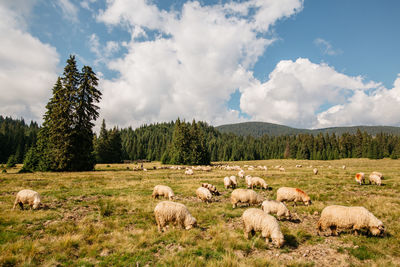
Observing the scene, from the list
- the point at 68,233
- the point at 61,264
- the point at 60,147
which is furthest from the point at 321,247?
the point at 60,147

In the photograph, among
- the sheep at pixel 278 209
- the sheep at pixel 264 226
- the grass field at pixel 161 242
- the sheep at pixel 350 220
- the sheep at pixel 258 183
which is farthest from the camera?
the sheep at pixel 258 183

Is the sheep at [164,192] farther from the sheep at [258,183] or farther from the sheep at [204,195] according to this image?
the sheep at [258,183]

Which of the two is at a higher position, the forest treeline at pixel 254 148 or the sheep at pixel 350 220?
the forest treeline at pixel 254 148

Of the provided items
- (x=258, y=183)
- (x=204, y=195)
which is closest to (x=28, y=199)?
(x=204, y=195)

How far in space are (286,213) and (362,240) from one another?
3385 mm

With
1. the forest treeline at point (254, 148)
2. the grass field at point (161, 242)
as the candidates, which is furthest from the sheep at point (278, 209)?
the forest treeline at point (254, 148)

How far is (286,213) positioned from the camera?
1063 centimetres

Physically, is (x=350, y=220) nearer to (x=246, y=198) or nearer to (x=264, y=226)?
(x=264, y=226)

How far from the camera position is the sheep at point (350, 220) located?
8297mm

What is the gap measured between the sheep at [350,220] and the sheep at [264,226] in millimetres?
2762

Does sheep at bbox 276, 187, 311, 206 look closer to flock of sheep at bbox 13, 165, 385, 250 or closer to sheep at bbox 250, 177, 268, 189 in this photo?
flock of sheep at bbox 13, 165, 385, 250

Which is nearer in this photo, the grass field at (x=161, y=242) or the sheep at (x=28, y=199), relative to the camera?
the grass field at (x=161, y=242)

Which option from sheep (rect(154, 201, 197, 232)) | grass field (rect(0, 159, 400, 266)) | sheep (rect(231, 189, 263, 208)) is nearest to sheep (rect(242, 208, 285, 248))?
grass field (rect(0, 159, 400, 266))

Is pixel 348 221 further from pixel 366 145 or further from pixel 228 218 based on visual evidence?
pixel 366 145
